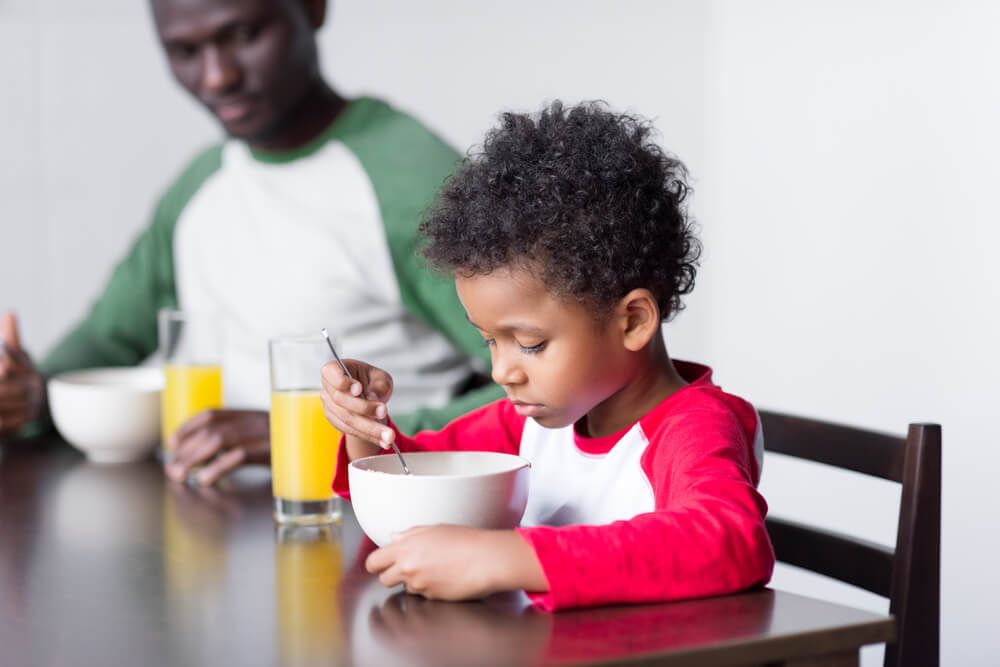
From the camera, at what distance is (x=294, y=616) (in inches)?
33.8

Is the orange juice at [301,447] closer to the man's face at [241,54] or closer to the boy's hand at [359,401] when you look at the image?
the boy's hand at [359,401]

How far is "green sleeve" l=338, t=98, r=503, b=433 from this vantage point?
1749mm

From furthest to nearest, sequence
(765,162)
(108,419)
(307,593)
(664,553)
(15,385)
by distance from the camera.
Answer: (765,162), (15,385), (108,419), (307,593), (664,553)

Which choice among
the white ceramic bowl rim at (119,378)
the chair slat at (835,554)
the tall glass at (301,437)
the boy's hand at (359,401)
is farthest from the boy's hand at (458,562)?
the white ceramic bowl rim at (119,378)

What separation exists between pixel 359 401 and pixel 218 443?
403 mm

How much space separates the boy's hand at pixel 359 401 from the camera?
1.04 meters

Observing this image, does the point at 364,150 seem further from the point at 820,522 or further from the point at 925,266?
the point at 820,522

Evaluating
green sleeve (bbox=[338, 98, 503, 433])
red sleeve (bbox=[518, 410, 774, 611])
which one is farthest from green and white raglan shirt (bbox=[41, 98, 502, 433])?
red sleeve (bbox=[518, 410, 774, 611])

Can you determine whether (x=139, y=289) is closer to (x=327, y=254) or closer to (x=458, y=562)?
(x=327, y=254)

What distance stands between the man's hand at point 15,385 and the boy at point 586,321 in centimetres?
76

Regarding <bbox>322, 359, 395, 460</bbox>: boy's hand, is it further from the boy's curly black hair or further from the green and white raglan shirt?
the green and white raglan shirt

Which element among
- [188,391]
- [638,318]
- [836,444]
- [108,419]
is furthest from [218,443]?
[836,444]


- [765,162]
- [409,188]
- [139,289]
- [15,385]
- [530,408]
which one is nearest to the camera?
[530,408]

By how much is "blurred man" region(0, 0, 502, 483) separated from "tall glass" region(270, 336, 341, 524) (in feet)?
1.63
